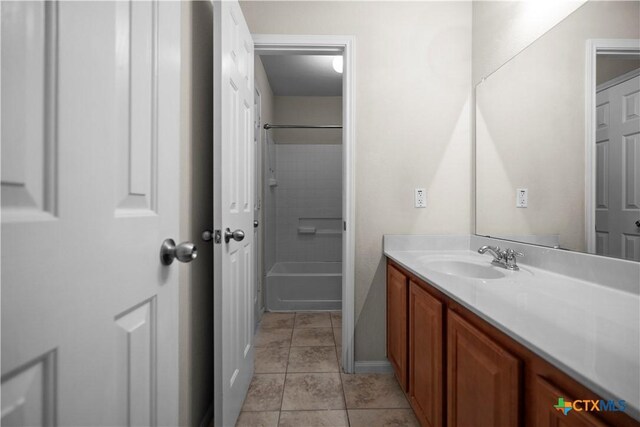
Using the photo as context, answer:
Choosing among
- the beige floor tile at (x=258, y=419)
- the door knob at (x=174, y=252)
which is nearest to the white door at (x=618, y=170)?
the door knob at (x=174, y=252)

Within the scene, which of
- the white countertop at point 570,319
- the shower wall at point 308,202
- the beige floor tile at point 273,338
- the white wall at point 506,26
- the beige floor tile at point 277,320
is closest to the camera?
the white countertop at point 570,319

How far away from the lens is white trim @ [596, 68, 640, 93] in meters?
0.94

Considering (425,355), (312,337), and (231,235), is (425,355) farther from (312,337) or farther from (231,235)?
(312,337)

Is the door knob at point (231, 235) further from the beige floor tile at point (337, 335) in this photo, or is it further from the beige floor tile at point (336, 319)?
the beige floor tile at point (336, 319)

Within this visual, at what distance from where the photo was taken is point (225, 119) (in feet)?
4.06

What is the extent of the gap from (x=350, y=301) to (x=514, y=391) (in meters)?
1.25

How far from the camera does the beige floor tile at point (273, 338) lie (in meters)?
2.30

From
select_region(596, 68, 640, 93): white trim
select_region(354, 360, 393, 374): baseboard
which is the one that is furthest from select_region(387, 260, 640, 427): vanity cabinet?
select_region(596, 68, 640, 93): white trim

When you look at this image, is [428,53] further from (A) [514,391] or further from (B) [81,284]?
(B) [81,284]

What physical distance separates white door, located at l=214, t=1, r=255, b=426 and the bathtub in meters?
1.30

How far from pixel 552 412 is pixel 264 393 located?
1473mm

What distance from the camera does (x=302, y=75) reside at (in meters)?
3.38

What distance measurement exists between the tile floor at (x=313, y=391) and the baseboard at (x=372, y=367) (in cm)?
3

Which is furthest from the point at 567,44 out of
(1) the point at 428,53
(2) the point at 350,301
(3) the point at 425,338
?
(2) the point at 350,301
